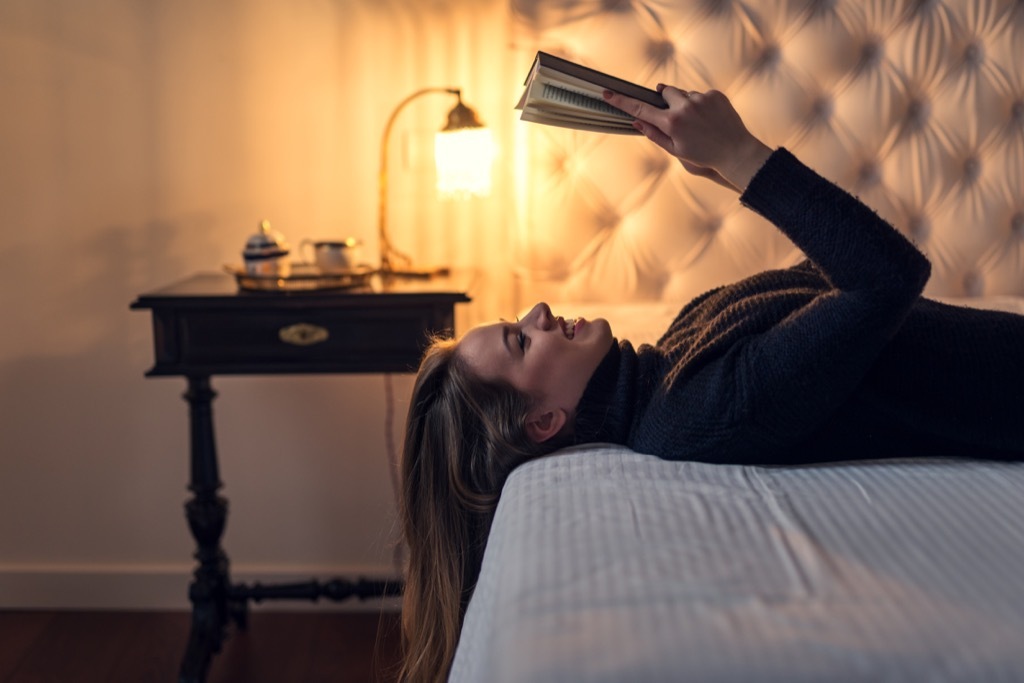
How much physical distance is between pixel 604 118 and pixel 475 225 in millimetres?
1016

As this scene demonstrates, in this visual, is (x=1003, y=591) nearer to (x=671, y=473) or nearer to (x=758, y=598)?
(x=758, y=598)

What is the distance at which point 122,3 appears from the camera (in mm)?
2461

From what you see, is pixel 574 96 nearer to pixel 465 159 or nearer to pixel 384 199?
pixel 465 159

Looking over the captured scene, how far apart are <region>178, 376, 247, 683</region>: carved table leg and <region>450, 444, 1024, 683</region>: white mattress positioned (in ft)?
3.65

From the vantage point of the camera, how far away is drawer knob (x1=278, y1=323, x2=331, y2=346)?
2102mm

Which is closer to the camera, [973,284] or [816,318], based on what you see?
[816,318]

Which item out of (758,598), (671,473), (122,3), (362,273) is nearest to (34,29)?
(122,3)

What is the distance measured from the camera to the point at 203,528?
89.4 inches

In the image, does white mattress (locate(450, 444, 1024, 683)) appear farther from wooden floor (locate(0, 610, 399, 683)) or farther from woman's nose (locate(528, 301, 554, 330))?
wooden floor (locate(0, 610, 399, 683))

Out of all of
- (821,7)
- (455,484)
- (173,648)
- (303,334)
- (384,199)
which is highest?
(821,7)

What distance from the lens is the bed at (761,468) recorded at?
0.91 meters

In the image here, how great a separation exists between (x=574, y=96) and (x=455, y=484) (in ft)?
1.90

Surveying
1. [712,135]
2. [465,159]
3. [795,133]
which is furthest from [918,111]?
[712,135]

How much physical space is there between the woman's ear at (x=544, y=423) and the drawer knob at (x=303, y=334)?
2.39 ft
